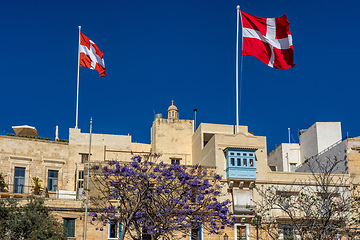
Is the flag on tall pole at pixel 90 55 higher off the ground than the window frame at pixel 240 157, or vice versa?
the flag on tall pole at pixel 90 55

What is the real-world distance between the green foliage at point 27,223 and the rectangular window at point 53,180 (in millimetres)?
11722

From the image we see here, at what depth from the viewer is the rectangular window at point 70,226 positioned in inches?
1518

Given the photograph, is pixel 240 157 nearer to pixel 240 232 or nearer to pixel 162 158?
pixel 240 232

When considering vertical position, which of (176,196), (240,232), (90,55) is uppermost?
(90,55)

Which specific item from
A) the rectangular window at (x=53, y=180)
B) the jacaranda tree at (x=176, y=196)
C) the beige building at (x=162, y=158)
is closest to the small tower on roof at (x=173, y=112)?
the beige building at (x=162, y=158)

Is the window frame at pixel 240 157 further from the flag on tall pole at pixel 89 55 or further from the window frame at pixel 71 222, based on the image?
the flag on tall pole at pixel 89 55

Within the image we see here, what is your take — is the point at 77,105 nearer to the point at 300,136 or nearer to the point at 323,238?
the point at 300,136

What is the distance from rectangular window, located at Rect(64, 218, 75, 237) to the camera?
127ft

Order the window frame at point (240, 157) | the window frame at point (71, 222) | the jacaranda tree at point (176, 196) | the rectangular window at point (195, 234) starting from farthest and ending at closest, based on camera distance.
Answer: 1. the window frame at point (240, 157)
2. the rectangular window at point (195, 234)
3. the window frame at point (71, 222)
4. the jacaranda tree at point (176, 196)

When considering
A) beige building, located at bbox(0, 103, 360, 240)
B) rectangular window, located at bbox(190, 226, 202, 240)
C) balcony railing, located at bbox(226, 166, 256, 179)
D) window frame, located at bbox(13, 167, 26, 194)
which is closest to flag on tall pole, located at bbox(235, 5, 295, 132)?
beige building, located at bbox(0, 103, 360, 240)

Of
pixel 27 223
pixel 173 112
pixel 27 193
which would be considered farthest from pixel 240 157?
pixel 27 223

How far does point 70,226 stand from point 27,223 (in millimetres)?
6016

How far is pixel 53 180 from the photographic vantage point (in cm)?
4753

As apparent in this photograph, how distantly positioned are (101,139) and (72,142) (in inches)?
105
